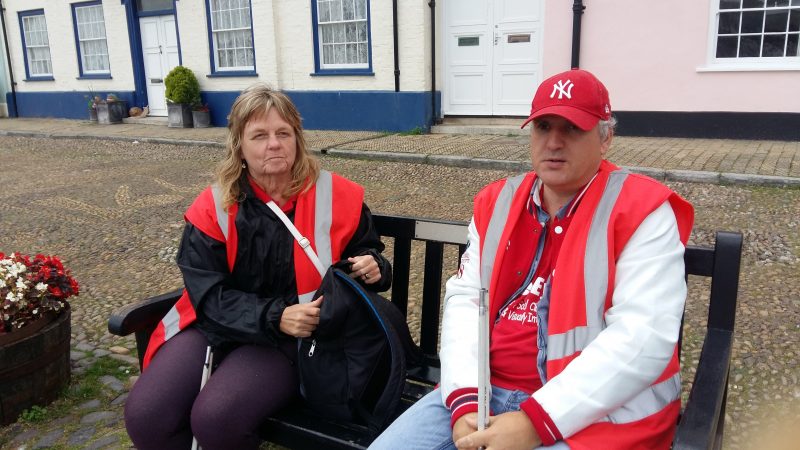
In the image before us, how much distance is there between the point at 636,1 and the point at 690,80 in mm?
1423

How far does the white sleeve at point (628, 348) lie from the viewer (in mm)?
1850

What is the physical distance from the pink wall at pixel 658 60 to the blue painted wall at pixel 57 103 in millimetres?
11662

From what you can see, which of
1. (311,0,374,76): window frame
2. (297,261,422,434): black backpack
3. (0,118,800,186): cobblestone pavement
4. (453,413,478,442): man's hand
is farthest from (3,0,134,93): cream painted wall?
(453,413,478,442): man's hand

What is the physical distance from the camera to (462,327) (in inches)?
87.2

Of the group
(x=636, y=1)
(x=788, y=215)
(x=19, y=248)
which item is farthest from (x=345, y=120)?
(x=788, y=215)

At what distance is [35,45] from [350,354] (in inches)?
781

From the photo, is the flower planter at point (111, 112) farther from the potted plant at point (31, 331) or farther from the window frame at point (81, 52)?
the potted plant at point (31, 331)

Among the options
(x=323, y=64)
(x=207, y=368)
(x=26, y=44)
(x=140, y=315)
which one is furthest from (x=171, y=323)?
(x=26, y=44)

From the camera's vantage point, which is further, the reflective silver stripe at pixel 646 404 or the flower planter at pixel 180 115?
the flower planter at pixel 180 115

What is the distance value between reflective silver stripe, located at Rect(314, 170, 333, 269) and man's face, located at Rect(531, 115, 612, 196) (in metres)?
0.90

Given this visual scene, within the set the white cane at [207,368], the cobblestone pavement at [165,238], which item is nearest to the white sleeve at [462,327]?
the white cane at [207,368]

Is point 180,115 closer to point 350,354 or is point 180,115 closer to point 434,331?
point 434,331

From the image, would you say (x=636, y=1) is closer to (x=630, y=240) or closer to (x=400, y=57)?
(x=400, y=57)

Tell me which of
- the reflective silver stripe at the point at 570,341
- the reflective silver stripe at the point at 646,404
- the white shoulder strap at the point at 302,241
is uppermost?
the white shoulder strap at the point at 302,241
